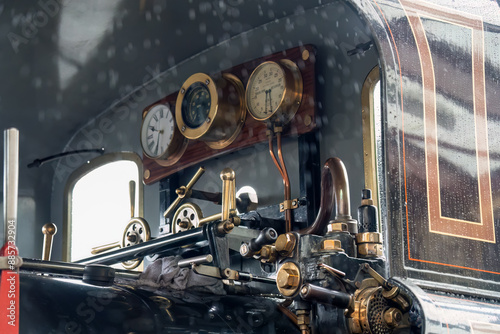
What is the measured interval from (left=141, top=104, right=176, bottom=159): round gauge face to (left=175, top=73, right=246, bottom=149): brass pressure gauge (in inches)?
8.6

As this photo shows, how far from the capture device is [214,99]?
3.68 metres

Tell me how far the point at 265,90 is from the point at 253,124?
190 millimetres

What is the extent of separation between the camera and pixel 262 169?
3.72 metres

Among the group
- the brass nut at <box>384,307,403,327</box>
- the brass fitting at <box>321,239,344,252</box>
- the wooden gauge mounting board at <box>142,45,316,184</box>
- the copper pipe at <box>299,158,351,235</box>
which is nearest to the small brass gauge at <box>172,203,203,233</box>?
the wooden gauge mounting board at <box>142,45,316,184</box>

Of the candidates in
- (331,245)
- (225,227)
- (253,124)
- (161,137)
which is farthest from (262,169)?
(331,245)

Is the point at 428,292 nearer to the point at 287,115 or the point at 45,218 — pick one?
the point at 287,115

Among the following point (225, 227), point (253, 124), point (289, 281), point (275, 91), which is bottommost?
point (289, 281)

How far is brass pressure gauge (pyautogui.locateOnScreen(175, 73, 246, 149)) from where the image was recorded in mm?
3676

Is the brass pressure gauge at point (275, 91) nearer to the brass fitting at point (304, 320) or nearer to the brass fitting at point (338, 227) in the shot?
the brass fitting at point (338, 227)

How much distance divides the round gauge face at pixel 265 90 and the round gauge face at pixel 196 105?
0.25 meters

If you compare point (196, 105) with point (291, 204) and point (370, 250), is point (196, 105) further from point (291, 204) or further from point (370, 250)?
point (370, 250)

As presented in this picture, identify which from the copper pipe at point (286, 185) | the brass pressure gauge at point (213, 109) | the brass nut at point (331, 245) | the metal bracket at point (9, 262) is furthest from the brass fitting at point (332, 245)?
the brass pressure gauge at point (213, 109)

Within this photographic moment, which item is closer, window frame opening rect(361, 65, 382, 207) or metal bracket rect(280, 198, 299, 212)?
window frame opening rect(361, 65, 382, 207)

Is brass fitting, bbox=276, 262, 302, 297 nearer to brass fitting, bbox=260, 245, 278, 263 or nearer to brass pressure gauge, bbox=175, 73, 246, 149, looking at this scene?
brass fitting, bbox=260, 245, 278, 263
